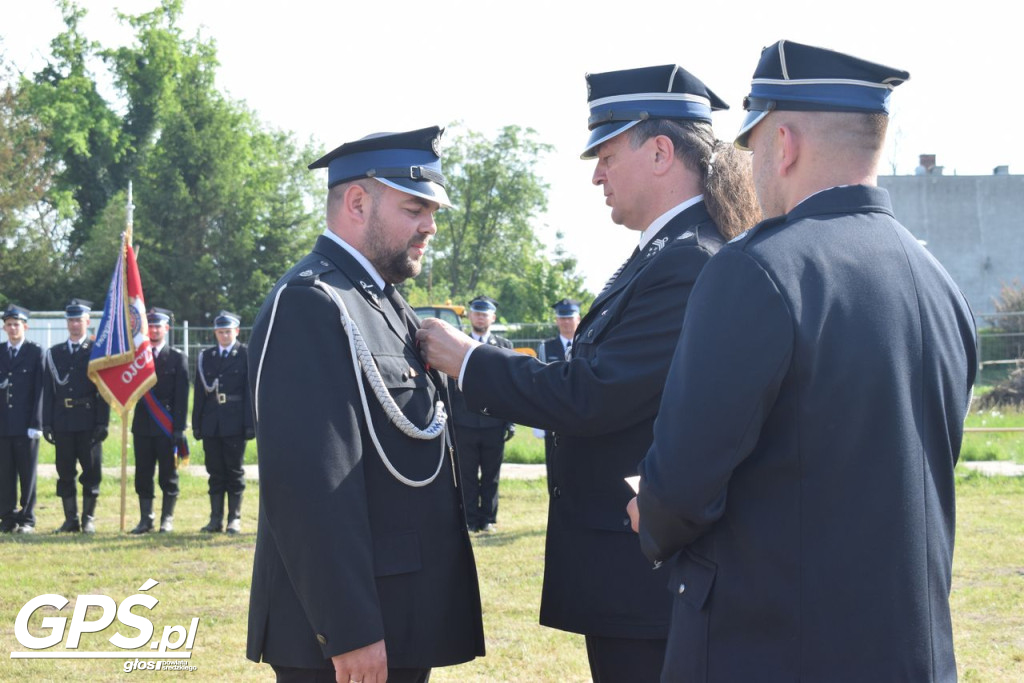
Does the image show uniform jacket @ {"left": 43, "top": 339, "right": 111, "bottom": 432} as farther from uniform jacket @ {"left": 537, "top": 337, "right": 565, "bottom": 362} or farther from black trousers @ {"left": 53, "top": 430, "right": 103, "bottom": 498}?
uniform jacket @ {"left": 537, "top": 337, "right": 565, "bottom": 362}

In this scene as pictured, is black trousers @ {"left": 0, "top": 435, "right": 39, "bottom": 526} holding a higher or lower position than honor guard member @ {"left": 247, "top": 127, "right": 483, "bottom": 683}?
lower

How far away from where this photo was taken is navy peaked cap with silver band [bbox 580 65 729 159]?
125 inches

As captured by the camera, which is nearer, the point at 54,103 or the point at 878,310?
the point at 878,310

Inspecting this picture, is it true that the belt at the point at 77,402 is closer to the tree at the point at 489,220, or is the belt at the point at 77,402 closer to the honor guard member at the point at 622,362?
the honor guard member at the point at 622,362

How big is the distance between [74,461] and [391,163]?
9564mm

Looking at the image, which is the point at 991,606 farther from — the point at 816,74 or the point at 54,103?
the point at 54,103

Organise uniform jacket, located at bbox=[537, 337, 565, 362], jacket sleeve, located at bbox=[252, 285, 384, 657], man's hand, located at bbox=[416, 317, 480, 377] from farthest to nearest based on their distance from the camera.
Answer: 1. uniform jacket, located at bbox=[537, 337, 565, 362]
2. man's hand, located at bbox=[416, 317, 480, 377]
3. jacket sleeve, located at bbox=[252, 285, 384, 657]

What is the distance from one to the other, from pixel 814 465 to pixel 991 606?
246 inches

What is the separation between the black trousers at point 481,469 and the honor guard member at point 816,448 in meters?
8.87

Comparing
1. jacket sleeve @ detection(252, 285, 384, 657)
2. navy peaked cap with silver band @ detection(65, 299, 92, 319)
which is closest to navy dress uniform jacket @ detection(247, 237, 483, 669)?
jacket sleeve @ detection(252, 285, 384, 657)

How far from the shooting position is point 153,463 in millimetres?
11625

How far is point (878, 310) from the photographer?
6.73ft

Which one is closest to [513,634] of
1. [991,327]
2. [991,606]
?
[991,606]

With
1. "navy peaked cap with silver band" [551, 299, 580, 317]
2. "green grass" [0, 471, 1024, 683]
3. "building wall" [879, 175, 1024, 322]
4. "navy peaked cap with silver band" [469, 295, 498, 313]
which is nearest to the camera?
"green grass" [0, 471, 1024, 683]
